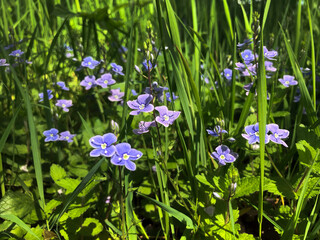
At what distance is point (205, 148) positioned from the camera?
6.51 feet

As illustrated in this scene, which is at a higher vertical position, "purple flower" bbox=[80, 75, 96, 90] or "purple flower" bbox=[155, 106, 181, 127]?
"purple flower" bbox=[155, 106, 181, 127]

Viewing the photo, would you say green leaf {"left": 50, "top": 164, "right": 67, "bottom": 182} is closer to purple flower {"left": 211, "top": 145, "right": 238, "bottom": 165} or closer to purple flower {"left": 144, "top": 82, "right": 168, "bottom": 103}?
purple flower {"left": 144, "top": 82, "right": 168, "bottom": 103}

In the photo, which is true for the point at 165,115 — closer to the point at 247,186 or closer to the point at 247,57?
the point at 247,186

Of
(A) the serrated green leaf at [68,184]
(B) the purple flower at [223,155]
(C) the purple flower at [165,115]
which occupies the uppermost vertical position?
(C) the purple flower at [165,115]

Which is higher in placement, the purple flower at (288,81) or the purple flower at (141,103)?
the purple flower at (141,103)

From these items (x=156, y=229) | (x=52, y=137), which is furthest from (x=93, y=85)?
(x=156, y=229)

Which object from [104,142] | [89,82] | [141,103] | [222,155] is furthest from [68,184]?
[89,82]

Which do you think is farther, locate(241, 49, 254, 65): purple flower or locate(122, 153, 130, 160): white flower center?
locate(241, 49, 254, 65): purple flower

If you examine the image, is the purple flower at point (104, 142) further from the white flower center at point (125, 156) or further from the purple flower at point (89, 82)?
the purple flower at point (89, 82)

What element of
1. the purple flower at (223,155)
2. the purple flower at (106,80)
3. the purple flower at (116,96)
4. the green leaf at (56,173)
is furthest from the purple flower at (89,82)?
the purple flower at (223,155)

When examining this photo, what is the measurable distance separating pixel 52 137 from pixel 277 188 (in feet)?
4.17

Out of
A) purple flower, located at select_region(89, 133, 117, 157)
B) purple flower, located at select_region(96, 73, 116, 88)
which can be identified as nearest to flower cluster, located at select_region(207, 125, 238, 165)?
purple flower, located at select_region(89, 133, 117, 157)

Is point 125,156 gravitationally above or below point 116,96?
above

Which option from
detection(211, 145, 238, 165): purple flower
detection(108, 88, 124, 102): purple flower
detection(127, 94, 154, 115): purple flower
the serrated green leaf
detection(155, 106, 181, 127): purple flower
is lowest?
the serrated green leaf
